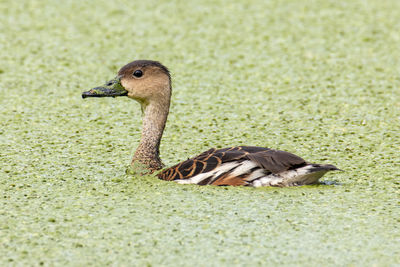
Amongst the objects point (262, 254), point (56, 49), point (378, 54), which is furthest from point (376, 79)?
point (262, 254)

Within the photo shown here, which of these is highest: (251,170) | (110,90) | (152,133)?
(110,90)

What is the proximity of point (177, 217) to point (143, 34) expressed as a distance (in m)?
4.81

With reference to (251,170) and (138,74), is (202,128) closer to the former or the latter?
(138,74)

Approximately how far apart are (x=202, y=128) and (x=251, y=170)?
60.7 inches

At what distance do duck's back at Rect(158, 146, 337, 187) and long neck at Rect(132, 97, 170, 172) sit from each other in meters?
0.52

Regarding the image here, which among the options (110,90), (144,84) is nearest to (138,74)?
(144,84)

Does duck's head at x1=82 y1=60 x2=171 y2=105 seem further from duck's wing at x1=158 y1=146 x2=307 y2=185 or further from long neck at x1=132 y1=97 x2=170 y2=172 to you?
duck's wing at x1=158 y1=146 x2=307 y2=185

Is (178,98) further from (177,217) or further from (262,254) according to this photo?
(262,254)

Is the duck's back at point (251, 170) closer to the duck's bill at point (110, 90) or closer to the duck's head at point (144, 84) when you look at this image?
the duck's head at point (144, 84)

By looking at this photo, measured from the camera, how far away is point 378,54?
8.73 m

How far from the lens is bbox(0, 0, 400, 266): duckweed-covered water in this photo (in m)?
4.49

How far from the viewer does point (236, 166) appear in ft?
17.5

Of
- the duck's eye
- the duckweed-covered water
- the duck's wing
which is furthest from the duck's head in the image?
the duck's wing

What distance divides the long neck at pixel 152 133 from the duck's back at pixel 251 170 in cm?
52
